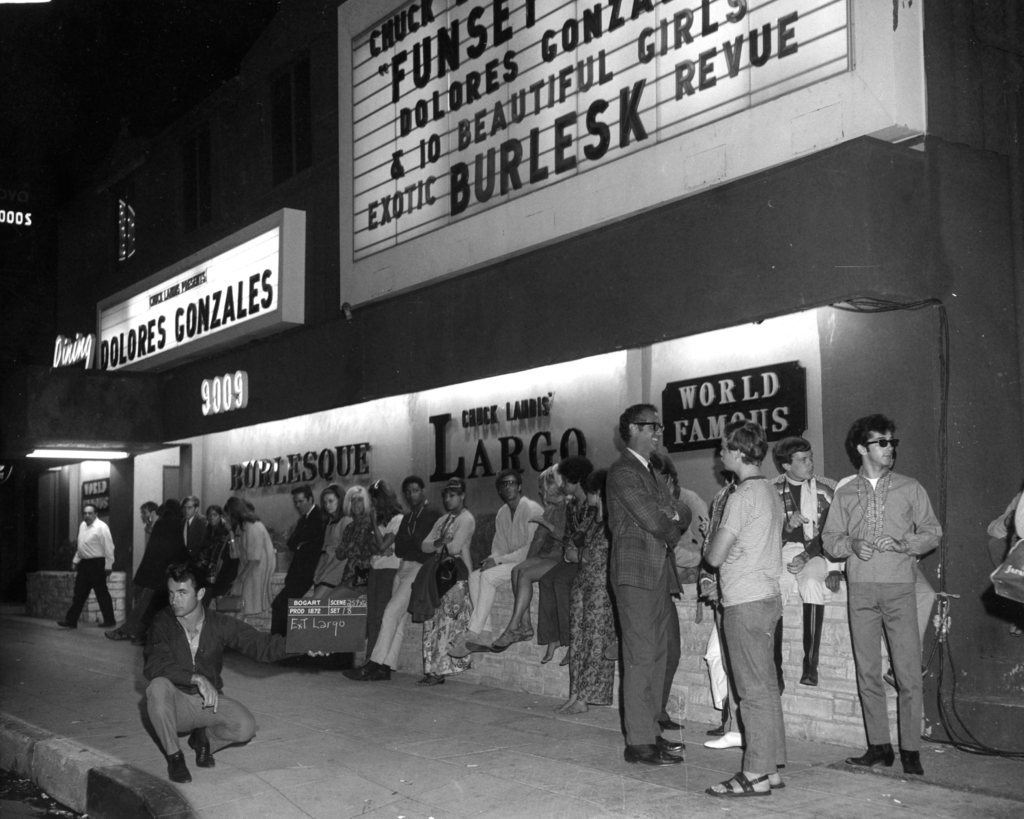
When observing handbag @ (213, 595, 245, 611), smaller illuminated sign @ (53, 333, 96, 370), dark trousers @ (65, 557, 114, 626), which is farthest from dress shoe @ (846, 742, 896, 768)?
smaller illuminated sign @ (53, 333, 96, 370)

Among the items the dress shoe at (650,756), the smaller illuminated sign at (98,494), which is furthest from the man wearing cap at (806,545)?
the smaller illuminated sign at (98,494)

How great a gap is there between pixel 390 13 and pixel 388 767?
9.60 meters

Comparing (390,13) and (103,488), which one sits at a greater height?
(390,13)

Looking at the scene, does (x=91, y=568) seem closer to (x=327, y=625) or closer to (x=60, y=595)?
(x=60, y=595)

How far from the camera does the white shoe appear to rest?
7.82 meters

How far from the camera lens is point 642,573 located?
745 centimetres

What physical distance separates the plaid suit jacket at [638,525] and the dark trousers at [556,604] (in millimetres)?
2074

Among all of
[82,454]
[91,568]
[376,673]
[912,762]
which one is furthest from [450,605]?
[82,454]

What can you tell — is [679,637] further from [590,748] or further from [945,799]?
[945,799]

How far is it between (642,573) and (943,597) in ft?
6.41

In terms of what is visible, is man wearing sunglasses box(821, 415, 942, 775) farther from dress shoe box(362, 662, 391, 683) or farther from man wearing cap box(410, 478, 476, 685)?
dress shoe box(362, 662, 391, 683)

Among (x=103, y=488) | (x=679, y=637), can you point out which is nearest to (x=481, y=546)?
(x=679, y=637)

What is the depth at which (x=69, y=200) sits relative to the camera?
24.2m

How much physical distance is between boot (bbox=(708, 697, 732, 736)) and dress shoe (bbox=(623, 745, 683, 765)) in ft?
2.62
